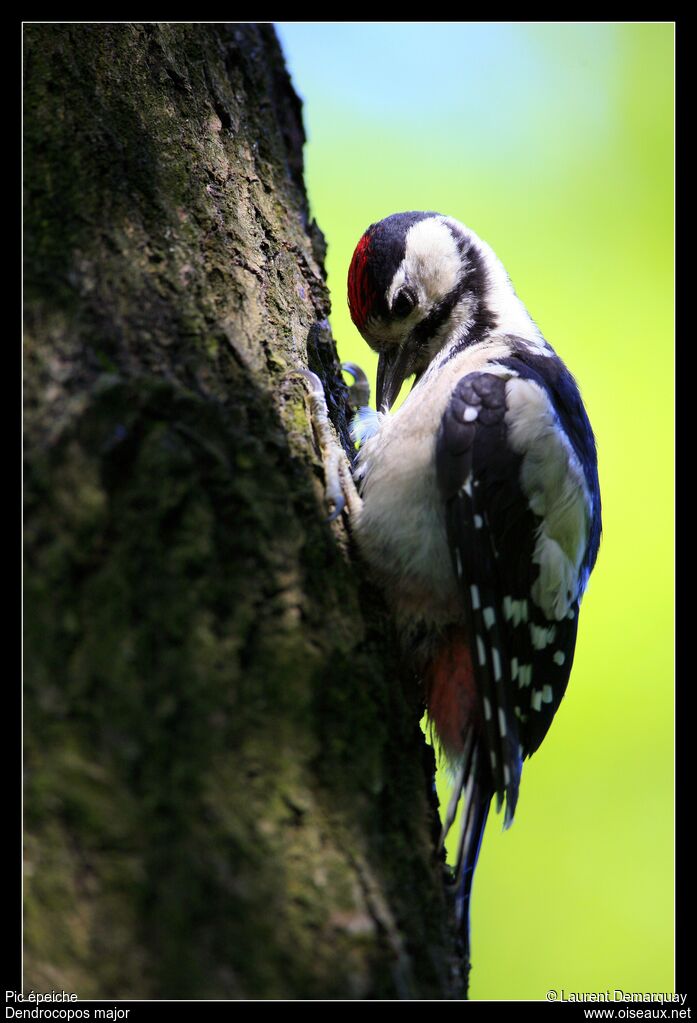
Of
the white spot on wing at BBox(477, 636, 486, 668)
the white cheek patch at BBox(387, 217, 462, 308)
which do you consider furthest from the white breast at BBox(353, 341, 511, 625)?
the white cheek patch at BBox(387, 217, 462, 308)

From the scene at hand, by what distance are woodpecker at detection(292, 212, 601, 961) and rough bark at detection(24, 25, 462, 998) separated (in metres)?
0.22

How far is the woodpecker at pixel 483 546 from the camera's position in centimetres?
183

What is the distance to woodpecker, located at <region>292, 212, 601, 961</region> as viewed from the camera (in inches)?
71.9

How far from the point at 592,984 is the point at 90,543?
2.80 meters

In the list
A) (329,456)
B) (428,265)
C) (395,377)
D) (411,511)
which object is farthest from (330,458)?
(428,265)

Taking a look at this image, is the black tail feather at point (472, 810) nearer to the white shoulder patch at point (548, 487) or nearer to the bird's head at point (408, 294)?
the white shoulder patch at point (548, 487)

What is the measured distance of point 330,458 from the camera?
186 cm

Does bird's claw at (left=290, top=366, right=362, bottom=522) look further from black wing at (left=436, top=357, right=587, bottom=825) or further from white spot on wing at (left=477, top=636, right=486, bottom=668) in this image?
white spot on wing at (left=477, top=636, right=486, bottom=668)

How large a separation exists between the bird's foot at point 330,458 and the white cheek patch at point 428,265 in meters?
0.79

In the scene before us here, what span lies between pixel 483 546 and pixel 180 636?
3.07ft

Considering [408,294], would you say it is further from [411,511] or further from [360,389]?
[411,511]

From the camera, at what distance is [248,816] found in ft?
3.53

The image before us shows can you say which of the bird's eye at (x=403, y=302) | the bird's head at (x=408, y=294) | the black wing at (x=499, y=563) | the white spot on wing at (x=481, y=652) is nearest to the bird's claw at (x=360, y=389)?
the bird's head at (x=408, y=294)
